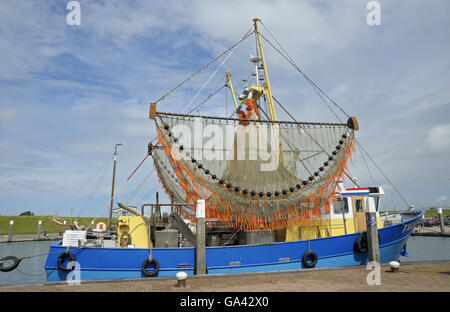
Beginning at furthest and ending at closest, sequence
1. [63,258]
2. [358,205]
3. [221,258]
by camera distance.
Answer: [358,205] → [221,258] → [63,258]

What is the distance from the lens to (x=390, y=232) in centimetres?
1298

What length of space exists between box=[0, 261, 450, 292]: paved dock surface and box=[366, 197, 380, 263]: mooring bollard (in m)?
1.67

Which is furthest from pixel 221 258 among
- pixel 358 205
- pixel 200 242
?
pixel 358 205

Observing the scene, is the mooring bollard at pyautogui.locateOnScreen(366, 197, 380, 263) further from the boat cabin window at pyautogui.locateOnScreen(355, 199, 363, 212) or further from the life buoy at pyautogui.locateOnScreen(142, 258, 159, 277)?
the life buoy at pyautogui.locateOnScreen(142, 258, 159, 277)

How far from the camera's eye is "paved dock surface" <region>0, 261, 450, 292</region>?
24.6 feet

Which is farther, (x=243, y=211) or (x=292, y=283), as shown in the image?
(x=243, y=211)

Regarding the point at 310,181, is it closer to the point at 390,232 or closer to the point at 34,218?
the point at 390,232

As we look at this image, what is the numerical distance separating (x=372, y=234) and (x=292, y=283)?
5.23m

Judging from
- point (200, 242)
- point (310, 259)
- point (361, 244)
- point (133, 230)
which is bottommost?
point (310, 259)

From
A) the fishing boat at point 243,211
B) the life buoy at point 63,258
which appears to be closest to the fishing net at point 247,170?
the fishing boat at point 243,211

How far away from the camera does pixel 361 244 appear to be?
12.2 m

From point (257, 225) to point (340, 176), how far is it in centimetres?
386

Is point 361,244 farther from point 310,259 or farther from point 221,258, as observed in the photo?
point 221,258
